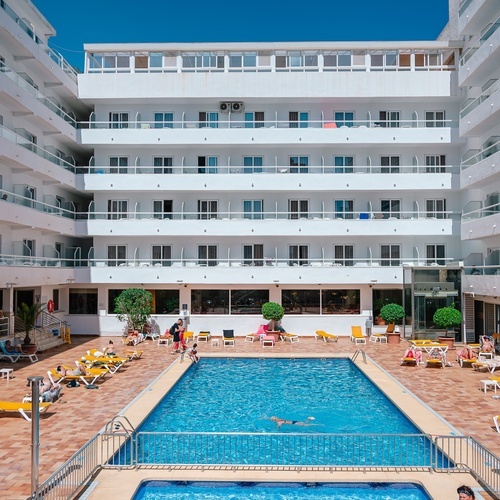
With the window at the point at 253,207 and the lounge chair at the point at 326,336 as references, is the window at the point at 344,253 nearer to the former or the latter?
the lounge chair at the point at 326,336

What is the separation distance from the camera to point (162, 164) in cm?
3381

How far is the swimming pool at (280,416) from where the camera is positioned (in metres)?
12.0

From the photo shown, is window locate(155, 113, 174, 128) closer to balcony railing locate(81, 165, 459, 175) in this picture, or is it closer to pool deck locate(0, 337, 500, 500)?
balcony railing locate(81, 165, 459, 175)

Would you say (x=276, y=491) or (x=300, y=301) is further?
(x=300, y=301)

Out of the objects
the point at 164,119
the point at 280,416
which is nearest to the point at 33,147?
the point at 164,119

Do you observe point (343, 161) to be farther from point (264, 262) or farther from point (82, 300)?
point (82, 300)

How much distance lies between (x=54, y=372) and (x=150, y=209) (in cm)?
1609

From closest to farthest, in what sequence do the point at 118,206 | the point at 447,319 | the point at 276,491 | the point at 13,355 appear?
the point at 276,491
the point at 13,355
the point at 447,319
the point at 118,206

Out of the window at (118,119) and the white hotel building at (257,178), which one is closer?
the white hotel building at (257,178)

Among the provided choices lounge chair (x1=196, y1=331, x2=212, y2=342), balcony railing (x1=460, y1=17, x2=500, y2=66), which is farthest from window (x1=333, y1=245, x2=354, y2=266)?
balcony railing (x1=460, y1=17, x2=500, y2=66)

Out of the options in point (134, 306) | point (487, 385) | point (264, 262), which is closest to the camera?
point (487, 385)

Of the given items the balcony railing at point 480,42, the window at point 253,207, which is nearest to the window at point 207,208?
the window at point 253,207

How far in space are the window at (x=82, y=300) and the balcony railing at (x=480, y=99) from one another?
24.5 m

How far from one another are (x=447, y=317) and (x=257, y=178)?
1324cm
